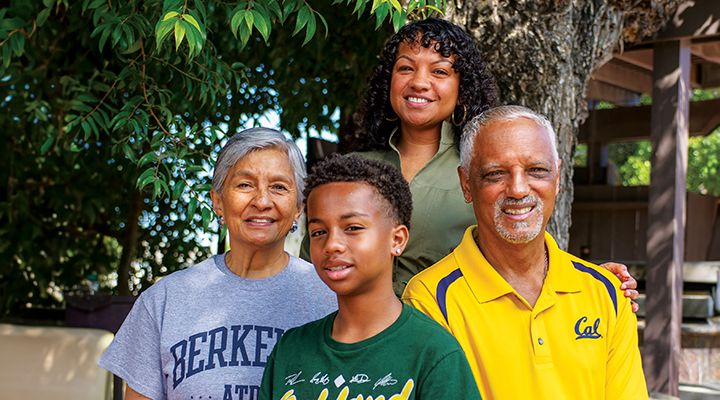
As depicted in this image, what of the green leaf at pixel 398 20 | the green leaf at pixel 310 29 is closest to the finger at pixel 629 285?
the green leaf at pixel 398 20

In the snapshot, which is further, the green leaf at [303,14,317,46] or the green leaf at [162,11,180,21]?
the green leaf at [303,14,317,46]

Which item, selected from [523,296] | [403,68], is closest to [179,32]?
[403,68]

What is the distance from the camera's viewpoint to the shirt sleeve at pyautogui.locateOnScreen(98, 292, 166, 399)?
2125mm

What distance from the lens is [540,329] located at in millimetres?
2047

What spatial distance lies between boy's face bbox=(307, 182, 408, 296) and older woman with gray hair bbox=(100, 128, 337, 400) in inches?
11.0

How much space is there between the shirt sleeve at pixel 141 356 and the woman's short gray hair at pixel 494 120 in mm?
809

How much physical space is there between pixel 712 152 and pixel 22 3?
58.9 ft

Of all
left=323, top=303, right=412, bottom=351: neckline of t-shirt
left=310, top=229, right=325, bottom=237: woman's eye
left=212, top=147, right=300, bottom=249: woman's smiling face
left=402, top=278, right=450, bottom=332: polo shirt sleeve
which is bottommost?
left=323, top=303, right=412, bottom=351: neckline of t-shirt

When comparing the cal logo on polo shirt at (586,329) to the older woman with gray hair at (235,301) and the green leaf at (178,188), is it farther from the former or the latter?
the green leaf at (178,188)

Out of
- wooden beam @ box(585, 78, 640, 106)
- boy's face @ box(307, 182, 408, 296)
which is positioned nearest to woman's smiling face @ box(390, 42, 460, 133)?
boy's face @ box(307, 182, 408, 296)

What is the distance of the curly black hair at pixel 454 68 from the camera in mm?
2559

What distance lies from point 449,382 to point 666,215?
4.39 m

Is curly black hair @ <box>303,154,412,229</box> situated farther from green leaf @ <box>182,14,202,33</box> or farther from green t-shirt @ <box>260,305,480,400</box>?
green leaf @ <box>182,14,202,33</box>

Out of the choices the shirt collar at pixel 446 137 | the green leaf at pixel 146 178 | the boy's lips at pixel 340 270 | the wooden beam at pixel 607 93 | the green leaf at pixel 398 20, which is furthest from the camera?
the wooden beam at pixel 607 93
